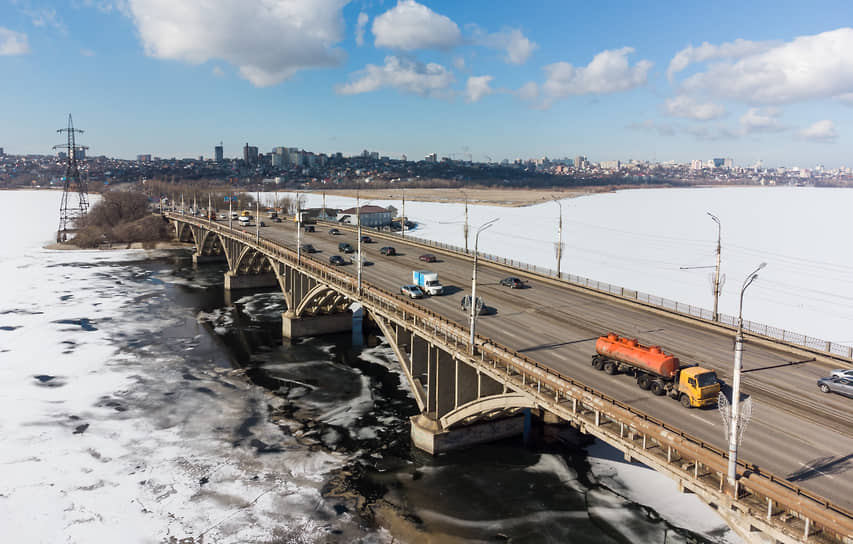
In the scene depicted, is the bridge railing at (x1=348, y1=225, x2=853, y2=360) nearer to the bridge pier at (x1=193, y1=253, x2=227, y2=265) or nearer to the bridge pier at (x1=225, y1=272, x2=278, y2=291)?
the bridge pier at (x1=225, y1=272, x2=278, y2=291)

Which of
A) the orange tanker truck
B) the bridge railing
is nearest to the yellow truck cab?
the orange tanker truck

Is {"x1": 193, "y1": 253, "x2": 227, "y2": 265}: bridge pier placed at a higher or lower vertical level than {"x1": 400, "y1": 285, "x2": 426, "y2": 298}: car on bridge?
lower

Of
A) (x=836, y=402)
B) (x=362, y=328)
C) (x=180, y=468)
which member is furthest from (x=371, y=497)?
(x=362, y=328)

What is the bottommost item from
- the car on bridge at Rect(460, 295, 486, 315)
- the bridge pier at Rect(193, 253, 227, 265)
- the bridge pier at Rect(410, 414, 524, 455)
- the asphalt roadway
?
the bridge pier at Rect(410, 414, 524, 455)

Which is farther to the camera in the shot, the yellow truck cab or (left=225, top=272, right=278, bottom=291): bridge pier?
(left=225, top=272, right=278, bottom=291): bridge pier

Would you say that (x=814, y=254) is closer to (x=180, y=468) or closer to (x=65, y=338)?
(x=180, y=468)

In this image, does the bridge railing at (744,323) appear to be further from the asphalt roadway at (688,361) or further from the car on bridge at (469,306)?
the car on bridge at (469,306)

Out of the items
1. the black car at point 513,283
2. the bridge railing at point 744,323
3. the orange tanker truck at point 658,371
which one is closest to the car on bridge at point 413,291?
the black car at point 513,283

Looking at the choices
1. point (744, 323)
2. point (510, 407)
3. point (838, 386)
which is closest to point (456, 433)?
point (510, 407)
